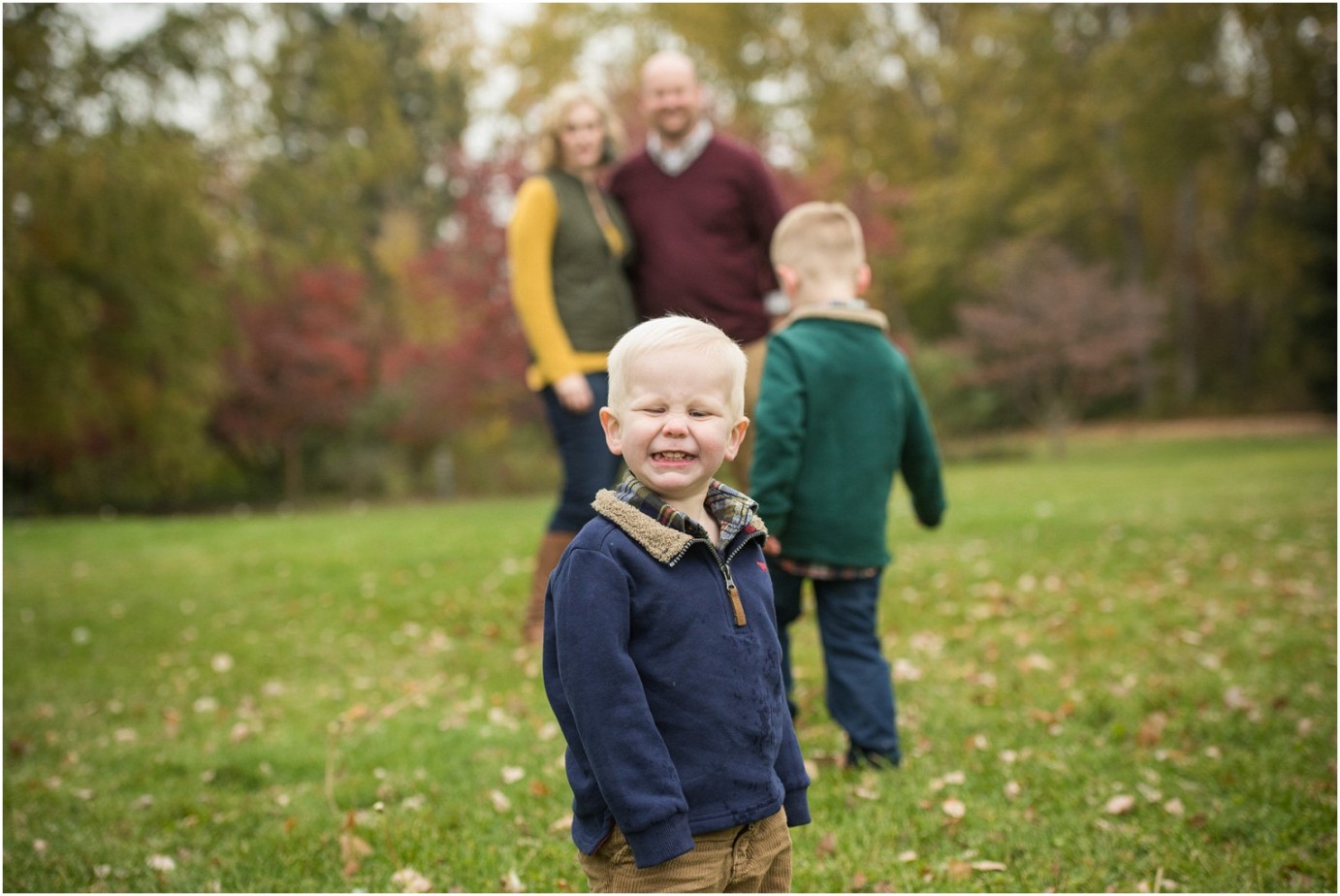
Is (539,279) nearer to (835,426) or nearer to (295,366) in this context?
(835,426)

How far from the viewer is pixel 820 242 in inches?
138

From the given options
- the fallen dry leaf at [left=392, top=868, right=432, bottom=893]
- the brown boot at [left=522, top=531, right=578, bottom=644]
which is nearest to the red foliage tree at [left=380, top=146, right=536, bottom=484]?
the brown boot at [left=522, top=531, right=578, bottom=644]

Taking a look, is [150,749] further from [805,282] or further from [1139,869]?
[1139,869]

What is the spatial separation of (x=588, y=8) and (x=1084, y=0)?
42.3 ft

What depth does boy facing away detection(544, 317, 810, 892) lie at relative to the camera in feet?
5.96

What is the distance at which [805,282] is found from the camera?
3.55 metres

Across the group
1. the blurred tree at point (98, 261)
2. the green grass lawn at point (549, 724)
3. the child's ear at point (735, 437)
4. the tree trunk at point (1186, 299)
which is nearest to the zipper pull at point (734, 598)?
the child's ear at point (735, 437)

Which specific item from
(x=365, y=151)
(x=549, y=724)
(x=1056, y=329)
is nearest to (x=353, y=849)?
(x=549, y=724)

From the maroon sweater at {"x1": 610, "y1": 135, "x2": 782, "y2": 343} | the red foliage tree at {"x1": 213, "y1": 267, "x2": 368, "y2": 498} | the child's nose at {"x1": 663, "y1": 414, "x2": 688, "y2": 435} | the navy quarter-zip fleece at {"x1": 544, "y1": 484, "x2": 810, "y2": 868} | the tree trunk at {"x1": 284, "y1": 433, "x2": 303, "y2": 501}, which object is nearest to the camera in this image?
the navy quarter-zip fleece at {"x1": 544, "y1": 484, "x2": 810, "y2": 868}

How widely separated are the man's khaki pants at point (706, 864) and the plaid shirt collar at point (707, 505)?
53 centimetres

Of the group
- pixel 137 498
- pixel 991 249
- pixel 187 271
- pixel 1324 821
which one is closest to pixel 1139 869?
pixel 1324 821

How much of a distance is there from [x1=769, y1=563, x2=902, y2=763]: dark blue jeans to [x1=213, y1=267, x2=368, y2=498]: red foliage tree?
1571 cm

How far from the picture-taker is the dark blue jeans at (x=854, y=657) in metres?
3.54

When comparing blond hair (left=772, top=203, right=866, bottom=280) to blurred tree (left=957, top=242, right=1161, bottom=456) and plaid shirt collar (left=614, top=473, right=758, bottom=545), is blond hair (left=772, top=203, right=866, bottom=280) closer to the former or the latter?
plaid shirt collar (left=614, top=473, right=758, bottom=545)
